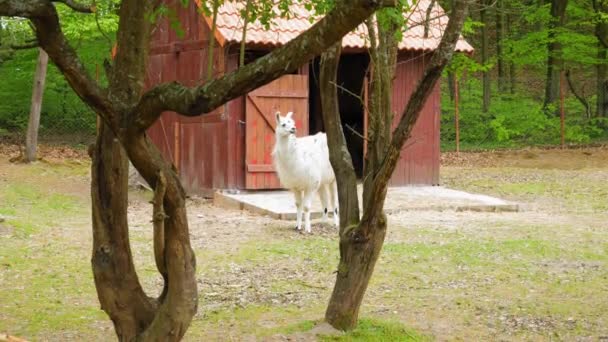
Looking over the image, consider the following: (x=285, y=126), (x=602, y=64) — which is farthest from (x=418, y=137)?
(x=602, y=64)

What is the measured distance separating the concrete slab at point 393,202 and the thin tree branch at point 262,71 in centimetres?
880

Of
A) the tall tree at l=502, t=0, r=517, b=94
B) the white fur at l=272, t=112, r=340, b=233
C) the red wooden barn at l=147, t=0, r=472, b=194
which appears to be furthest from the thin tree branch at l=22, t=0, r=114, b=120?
the tall tree at l=502, t=0, r=517, b=94

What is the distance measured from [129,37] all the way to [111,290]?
4.77 feet

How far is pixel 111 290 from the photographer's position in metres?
5.13

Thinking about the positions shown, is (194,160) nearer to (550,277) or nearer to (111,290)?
(550,277)

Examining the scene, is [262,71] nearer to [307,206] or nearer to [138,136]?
[138,136]

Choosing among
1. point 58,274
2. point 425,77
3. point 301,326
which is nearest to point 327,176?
point 58,274

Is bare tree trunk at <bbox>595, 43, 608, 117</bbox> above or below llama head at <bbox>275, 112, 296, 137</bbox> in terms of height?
above

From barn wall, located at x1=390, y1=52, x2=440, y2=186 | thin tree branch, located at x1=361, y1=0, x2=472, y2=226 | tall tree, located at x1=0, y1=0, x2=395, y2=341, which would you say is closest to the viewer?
tall tree, located at x1=0, y1=0, x2=395, y2=341

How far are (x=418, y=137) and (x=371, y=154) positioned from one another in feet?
36.5

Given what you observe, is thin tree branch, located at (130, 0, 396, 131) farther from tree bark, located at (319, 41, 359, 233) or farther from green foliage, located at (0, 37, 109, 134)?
green foliage, located at (0, 37, 109, 134)

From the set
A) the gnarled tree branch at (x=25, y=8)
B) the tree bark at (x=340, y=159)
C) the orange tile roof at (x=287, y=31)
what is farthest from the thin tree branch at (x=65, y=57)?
the orange tile roof at (x=287, y=31)

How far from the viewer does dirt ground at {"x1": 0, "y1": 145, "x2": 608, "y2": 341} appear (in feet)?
23.0

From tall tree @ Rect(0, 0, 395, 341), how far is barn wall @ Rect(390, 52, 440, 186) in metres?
12.3
